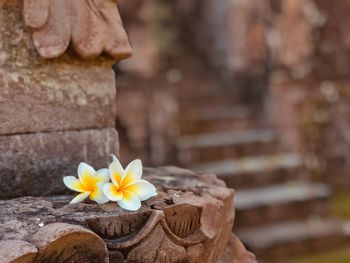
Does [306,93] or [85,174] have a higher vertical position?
[85,174]

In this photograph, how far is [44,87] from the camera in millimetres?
1418

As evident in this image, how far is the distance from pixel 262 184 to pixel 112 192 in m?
3.25

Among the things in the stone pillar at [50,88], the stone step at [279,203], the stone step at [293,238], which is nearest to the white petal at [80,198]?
the stone pillar at [50,88]

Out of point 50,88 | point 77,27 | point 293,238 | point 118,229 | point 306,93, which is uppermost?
point 77,27

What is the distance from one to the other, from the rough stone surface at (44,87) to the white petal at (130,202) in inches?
12.9

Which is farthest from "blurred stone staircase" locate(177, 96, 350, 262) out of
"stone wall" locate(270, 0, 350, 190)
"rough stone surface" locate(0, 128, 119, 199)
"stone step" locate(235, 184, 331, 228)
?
"rough stone surface" locate(0, 128, 119, 199)

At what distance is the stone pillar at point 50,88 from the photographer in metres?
1.36

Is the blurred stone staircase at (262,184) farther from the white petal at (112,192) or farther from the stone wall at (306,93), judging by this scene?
the white petal at (112,192)

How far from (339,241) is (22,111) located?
124 inches

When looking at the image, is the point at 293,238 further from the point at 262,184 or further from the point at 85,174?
the point at 85,174

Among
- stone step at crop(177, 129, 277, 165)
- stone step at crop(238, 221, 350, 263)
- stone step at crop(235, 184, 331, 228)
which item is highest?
stone step at crop(177, 129, 277, 165)

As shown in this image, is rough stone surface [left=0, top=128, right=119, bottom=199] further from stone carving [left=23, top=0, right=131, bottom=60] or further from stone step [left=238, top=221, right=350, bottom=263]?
stone step [left=238, top=221, right=350, bottom=263]

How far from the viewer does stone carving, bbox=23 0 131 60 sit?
1.35 m

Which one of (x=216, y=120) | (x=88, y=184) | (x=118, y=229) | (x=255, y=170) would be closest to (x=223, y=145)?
(x=255, y=170)
